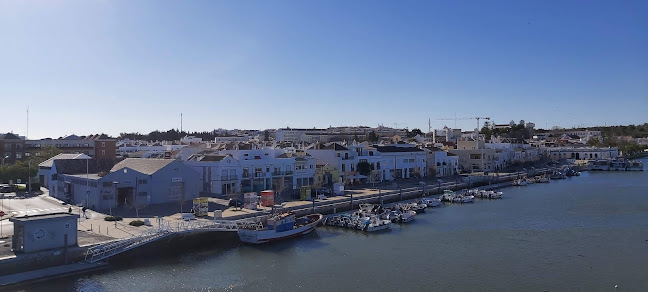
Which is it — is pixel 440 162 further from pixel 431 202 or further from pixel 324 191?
pixel 324 191

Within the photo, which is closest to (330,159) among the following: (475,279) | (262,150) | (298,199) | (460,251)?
(262,150)

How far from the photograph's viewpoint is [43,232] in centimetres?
1884

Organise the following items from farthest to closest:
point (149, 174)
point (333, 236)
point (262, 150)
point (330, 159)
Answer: point (330, 159) → point (262, 150) → point (149, 174) → point (333, 236)

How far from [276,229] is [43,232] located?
1010 centimetres

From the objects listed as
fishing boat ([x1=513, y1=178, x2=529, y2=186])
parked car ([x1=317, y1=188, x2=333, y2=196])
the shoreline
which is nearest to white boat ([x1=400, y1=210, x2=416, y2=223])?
the shoreline

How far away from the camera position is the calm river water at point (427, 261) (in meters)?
18.3

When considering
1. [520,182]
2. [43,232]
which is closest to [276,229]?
[43,232]

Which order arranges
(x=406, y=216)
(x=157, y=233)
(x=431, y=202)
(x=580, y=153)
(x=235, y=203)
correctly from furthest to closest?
(x=580, y=153)
(x=431, y=202)
(x=406, y=216)
(x=235, y=203)
(x=157, y=233)

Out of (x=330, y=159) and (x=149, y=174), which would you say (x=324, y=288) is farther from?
(x=330, y=159)

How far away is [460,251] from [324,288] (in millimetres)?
7978

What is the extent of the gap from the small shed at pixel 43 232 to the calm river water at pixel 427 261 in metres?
1.72

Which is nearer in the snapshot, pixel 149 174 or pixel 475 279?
pixel 475 279

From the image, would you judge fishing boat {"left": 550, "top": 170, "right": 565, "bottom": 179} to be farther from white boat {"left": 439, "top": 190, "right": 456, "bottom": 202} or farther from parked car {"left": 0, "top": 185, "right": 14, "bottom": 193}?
parked car {"left": 0, "top": 185, "right": 14, "bottom": 193}

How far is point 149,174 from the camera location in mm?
29672
